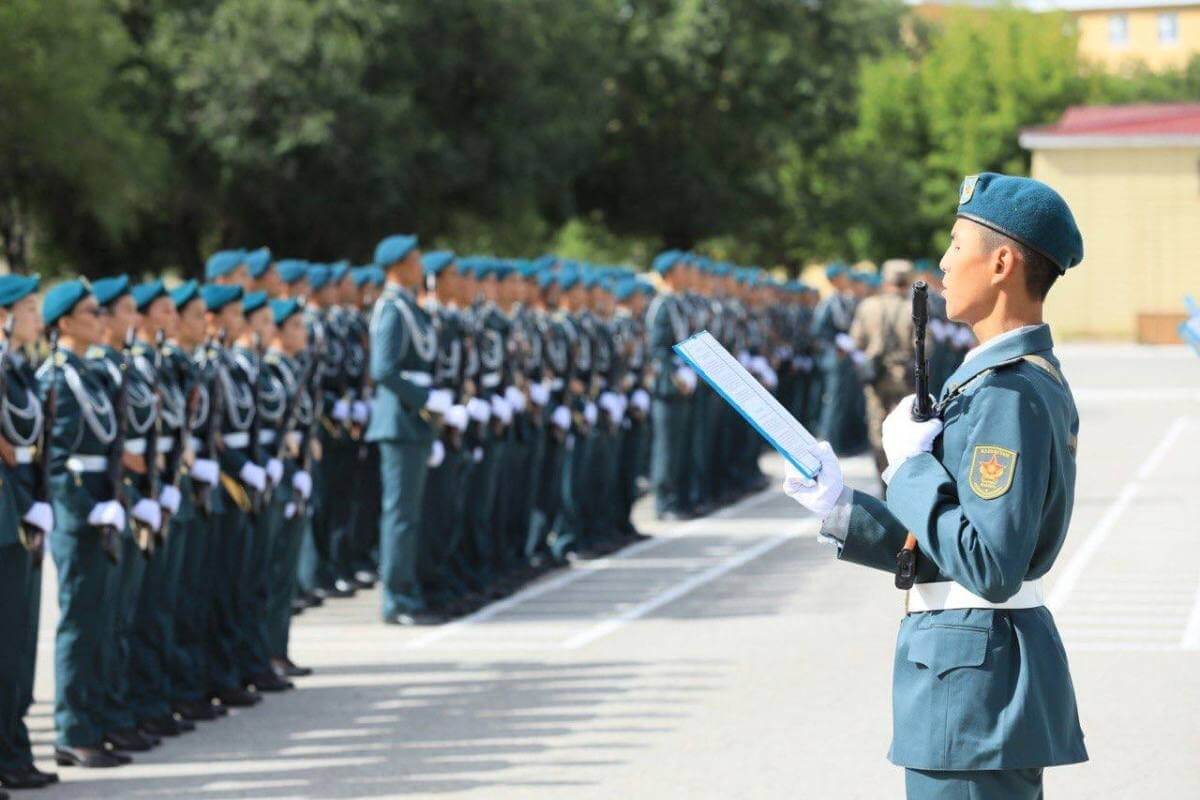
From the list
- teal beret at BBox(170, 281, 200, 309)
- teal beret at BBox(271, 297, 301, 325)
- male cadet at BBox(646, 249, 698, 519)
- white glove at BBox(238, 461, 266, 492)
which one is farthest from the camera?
male cadet at BBox(646, 249, 698, 519)

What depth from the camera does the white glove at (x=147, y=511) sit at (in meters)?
8.73

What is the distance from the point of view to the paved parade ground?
8.13 metres

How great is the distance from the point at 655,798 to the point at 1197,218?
1871 inches

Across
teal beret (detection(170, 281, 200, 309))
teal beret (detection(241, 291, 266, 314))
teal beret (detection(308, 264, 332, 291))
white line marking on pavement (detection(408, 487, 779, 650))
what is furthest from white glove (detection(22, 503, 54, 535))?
teal beret (detection(308, 264, 332, 291))

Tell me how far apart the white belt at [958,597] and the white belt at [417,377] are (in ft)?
26.4

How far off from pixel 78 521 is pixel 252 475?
1.50m

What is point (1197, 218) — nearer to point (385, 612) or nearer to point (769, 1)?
point (769, 1)

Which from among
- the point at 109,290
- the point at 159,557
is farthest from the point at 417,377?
the point at 109,290

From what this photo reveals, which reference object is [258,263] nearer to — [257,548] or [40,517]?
[257,548]

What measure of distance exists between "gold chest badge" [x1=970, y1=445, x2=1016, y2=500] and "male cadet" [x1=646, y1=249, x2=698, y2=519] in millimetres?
13597

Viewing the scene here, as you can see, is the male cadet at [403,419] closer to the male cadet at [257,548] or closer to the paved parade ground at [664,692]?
the paved parade ground at [664,692]

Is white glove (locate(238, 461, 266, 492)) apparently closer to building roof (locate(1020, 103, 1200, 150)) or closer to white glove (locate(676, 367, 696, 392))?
white glove (locate(676, 367, 696, 392))

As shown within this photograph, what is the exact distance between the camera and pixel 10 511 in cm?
792

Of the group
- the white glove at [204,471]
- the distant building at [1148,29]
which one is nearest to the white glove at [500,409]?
the white glove at [204,471]
